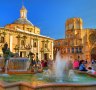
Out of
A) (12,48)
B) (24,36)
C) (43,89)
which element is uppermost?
(24,36)

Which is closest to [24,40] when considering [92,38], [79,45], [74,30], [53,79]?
[79,45]

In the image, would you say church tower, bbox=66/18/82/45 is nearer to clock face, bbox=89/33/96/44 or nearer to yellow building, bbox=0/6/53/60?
clock face, bbox=89/33/96/44

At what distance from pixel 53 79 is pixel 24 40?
34.7m

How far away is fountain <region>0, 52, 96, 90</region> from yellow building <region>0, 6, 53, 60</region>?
80.9ft

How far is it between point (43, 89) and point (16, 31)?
35.5 m

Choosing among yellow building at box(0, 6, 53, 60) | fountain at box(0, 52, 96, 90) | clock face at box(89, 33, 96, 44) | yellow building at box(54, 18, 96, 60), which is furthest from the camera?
clock face at box(89, 33, 96, 44)

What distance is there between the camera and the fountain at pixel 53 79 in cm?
576

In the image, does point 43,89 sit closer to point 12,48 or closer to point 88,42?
point 12,48

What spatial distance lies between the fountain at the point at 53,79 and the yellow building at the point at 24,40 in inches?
971

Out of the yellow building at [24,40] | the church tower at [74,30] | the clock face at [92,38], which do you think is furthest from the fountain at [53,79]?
the clock face at [92,38]

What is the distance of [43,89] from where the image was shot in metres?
5.69

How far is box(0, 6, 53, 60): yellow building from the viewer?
38656 millimetres

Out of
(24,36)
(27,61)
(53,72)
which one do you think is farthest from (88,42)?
(53,72)

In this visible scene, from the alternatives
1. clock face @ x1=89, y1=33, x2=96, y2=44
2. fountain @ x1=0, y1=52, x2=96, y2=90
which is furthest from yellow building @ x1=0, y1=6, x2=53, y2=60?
fountain @ x1=0, y1=52, x2=96, y2=90
